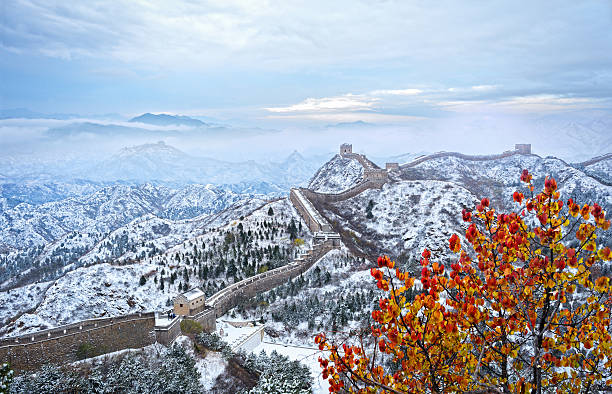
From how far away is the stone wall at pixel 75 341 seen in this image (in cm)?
2094

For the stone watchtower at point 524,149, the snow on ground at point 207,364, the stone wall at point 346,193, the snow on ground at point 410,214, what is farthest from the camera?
the stone watchtower at point 524,149

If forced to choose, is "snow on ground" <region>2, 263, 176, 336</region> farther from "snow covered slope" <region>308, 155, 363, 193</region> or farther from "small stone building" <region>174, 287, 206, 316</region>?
"snow covered slope" <region>308, 155, 363, 193</region>

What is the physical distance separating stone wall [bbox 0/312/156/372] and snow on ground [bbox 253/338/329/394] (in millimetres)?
8437

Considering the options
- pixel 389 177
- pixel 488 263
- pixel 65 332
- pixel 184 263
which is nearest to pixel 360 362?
pixel 488 263

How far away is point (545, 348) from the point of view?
261 inches

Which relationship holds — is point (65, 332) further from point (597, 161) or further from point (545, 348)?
point (597, 161)

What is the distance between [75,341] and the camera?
22812 mm

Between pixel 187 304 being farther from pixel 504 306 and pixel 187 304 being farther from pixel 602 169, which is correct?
pixel 602 169

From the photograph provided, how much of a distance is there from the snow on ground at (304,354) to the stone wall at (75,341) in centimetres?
844

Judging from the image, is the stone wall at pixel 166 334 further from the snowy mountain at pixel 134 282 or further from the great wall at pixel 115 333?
the snowy mountain at pixel 134 282

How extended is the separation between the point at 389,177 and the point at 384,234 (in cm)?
2180

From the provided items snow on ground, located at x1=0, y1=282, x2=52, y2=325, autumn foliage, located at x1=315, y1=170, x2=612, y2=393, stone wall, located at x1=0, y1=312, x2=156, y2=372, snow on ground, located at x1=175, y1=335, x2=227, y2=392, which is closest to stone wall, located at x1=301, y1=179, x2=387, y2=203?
snow on ground, located at x1=0, y1=282, x2=52, y2=325

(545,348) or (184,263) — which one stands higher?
(545,348)

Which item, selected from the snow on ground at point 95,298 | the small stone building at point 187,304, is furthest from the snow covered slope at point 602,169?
the small stone building at point 187,304
